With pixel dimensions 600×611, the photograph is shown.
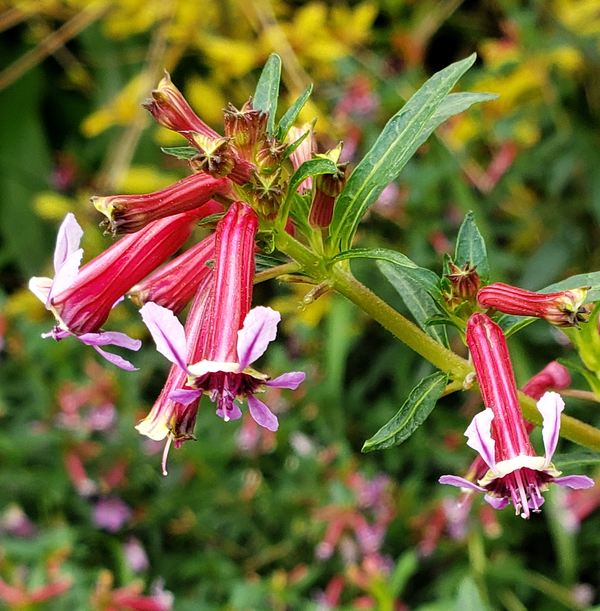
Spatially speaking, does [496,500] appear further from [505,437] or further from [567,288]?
[567,288]

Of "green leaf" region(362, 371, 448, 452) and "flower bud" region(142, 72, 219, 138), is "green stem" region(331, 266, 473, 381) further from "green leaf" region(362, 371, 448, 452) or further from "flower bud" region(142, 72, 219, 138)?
"flower bud" region(142, 72, 219, 138)

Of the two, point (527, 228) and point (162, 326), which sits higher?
point (527, 228)

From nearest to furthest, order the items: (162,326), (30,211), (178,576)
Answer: (162,326)
(178,576)
(30,211)

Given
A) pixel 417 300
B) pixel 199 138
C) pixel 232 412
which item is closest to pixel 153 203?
pixel 199 138

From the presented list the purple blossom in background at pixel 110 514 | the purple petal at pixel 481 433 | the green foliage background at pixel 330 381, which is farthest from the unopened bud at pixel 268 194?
the purple blossom in background at pixel 110 514

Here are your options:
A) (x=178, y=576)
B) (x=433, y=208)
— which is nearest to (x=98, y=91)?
(x=433, y=208)

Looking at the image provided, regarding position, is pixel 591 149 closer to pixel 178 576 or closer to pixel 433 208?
pixel 433 208

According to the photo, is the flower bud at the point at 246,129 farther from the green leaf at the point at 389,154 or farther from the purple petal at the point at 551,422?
the purple petal at the point at 551,422
